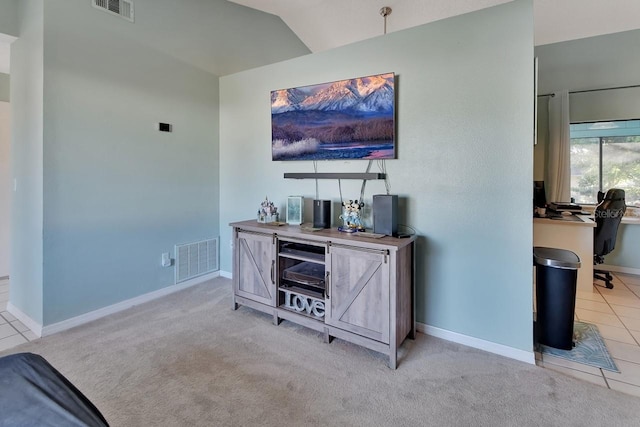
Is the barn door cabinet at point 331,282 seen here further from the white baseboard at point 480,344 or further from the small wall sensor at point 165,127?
the small wall sensor at point 165,127

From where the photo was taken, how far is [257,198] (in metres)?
3.58

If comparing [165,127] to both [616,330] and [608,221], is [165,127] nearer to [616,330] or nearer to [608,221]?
[616,330]

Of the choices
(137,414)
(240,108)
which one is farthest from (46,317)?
(240,108)

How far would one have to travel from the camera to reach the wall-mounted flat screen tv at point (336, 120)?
2.58 metres

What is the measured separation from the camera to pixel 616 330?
2639mm

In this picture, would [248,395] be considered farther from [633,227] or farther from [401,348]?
[633,227]

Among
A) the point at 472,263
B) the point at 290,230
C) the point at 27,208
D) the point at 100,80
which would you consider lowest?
the point at 472,263

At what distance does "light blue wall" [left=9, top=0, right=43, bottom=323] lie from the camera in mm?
2449

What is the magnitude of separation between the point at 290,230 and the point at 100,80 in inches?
84.1

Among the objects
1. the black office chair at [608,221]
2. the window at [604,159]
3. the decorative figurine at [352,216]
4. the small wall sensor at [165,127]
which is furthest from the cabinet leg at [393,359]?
the window at [604,159]

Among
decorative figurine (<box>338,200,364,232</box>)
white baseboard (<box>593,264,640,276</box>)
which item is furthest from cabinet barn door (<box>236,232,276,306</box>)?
white baseboard (<box>593,264,640,276</box>)

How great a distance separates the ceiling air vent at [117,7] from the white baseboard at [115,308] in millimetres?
2671

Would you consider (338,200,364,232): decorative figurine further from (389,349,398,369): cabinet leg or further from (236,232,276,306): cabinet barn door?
(389,349,398,369): cabinet leg

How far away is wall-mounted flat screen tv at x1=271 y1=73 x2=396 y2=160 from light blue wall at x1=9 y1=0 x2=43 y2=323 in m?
1.93
